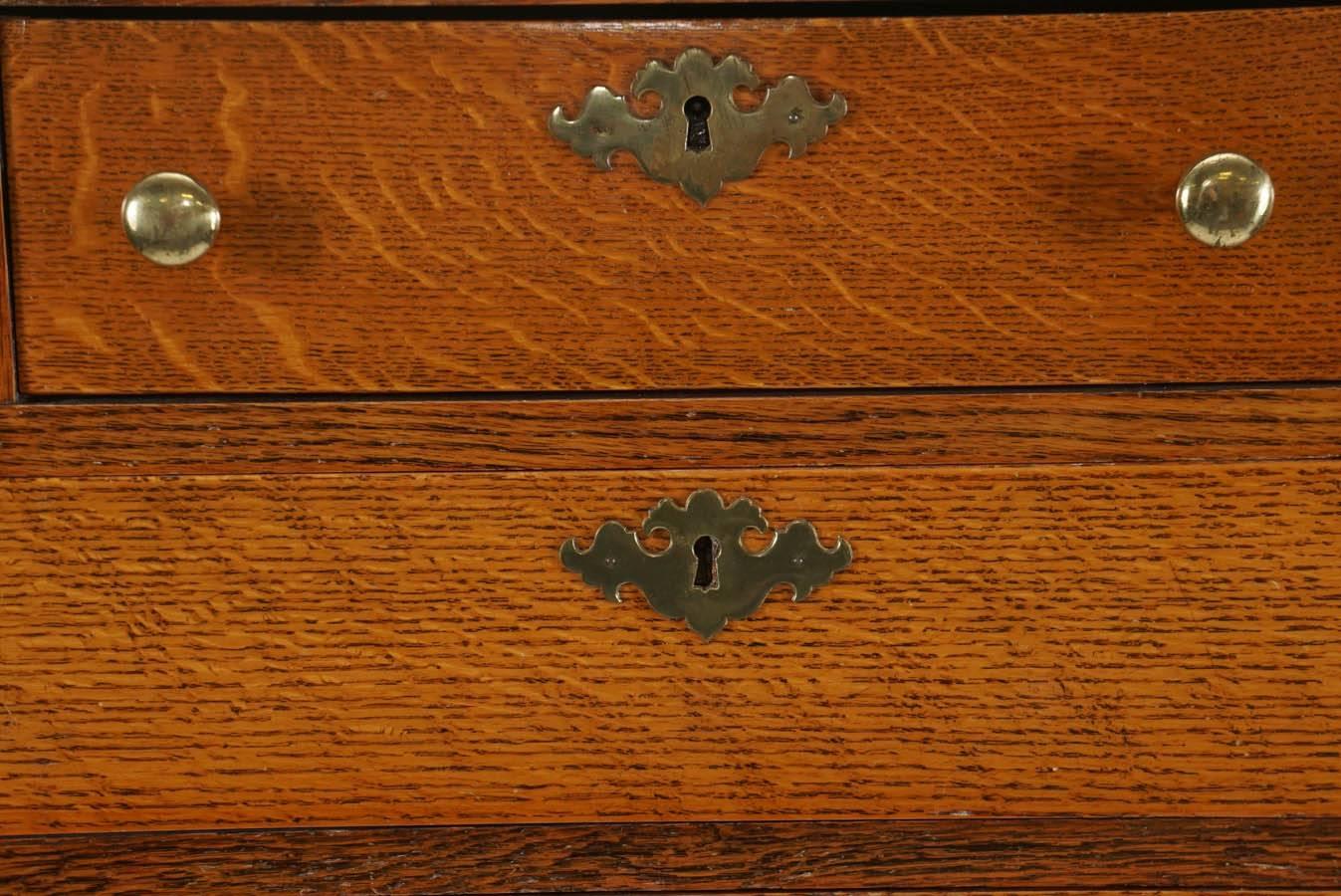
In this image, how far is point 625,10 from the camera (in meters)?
0.47

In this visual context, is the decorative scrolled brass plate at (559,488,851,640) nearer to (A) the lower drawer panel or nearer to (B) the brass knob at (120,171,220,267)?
(A) the lower drawer panel

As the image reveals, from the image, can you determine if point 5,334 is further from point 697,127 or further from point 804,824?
point 804,824

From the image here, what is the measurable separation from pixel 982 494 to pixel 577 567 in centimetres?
18

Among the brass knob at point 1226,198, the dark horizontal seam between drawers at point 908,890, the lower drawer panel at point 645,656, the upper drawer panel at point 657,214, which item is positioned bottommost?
the dark horizontal seam between drawers at point 908,890

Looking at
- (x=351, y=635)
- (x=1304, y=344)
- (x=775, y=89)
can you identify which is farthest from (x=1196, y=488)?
(x=351, y=635)

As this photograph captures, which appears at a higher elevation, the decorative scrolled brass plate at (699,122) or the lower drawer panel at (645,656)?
the decorative scrolled brass plate at (699,122)

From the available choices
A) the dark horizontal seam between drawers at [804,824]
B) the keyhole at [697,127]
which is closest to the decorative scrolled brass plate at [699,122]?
the keyhole at [697,127]

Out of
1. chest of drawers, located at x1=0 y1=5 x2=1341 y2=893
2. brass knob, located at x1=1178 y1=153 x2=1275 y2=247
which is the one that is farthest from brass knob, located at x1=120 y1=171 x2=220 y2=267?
brass knob, located at x1=1178 y1=153 x2=1275 y2=247

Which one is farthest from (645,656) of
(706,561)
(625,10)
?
(625,10)

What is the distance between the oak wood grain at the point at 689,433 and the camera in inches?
19.3

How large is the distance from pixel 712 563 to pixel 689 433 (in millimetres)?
58

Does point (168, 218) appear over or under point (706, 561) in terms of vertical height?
over

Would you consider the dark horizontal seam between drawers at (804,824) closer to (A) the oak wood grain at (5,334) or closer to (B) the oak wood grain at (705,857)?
(B) the oak wood grain at (705,857)

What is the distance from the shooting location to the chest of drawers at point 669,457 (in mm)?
473
